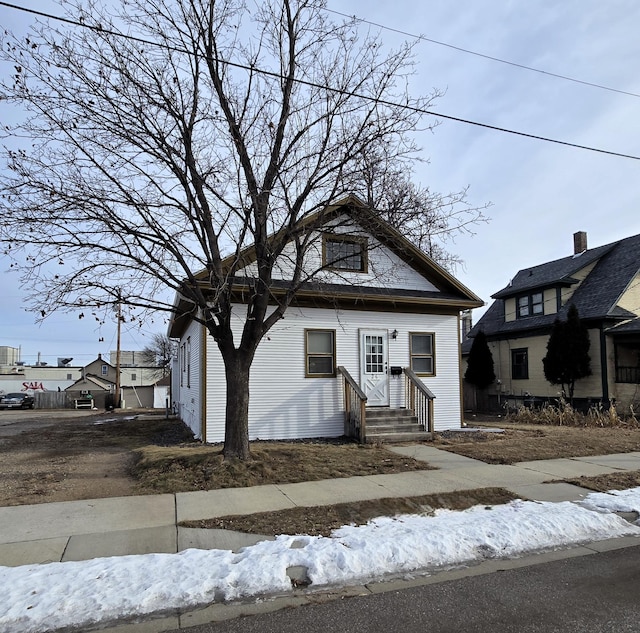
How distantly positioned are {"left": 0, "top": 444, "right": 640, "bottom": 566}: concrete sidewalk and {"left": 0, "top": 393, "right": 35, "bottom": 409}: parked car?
37.7 meters

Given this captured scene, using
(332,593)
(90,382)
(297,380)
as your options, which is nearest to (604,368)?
(297,380)

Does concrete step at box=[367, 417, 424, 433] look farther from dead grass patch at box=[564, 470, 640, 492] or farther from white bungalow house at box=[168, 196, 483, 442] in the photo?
dead grass patch at box=[564, 470, 640, 492]

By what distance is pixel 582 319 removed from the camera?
19984 millimetres

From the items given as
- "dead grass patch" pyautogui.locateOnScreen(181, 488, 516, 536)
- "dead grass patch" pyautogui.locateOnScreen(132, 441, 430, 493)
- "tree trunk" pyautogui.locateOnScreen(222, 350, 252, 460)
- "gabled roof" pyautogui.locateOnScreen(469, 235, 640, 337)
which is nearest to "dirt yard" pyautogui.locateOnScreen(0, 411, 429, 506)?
"dead grass patch" pyautogui.locateOnScreen(132, 441, 430, 493)

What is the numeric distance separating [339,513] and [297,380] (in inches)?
253

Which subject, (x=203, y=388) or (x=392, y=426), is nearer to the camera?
(x=203, y=388)


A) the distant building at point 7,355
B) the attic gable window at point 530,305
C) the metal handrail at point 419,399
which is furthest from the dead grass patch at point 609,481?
the distant building at point 7,355

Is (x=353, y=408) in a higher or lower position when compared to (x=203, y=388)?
lower

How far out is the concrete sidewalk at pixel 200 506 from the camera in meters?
5.25

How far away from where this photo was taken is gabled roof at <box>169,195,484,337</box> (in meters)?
10.5

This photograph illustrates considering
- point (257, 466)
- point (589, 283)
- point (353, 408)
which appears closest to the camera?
point (257, 466)

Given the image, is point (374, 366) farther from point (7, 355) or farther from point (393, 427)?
point (7, 355)

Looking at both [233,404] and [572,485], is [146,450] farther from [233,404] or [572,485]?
[572,485]

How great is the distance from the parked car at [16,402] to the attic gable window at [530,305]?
3598 cm
